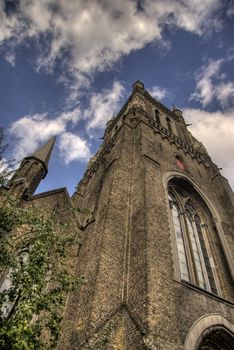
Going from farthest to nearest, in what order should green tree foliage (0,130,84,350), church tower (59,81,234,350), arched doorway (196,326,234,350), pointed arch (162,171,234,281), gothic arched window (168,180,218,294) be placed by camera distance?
pointed arch (162,171,234,281) → gothic arched window (168,180,218,294) → arched doorway (196,326,234,350) → church tower (59,81,234,350) → green tree foliage (0,130,84,350)

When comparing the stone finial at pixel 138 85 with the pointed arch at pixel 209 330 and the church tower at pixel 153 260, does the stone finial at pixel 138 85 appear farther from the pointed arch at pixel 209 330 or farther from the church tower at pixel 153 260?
the pointed arch at pixel 209 330

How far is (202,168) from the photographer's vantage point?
17.6 metres

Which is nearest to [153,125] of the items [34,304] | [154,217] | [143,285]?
[154,217]

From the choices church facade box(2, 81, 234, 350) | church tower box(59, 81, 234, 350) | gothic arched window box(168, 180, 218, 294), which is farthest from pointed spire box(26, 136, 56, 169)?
gothic arched window box(168, 180, 218, 294)

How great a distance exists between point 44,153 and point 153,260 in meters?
8.43

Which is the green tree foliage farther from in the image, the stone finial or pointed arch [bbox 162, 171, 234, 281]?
the stone finial

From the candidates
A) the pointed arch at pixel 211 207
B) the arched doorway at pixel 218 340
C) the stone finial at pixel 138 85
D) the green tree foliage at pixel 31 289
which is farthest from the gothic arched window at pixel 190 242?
the stone finial at pixel 138 85

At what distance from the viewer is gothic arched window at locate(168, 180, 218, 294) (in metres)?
9.75

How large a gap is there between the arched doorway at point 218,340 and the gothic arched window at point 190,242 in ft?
5.71

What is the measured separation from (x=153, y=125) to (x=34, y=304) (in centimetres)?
1373

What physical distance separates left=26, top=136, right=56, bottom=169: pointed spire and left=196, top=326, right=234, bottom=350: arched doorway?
9.53 metres

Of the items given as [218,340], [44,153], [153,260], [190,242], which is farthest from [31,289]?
[44,153]

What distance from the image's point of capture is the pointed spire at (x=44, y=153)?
513 inches

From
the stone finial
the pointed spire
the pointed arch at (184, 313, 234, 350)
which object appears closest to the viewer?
the pointed arch at (184, 313, 234, 350)
